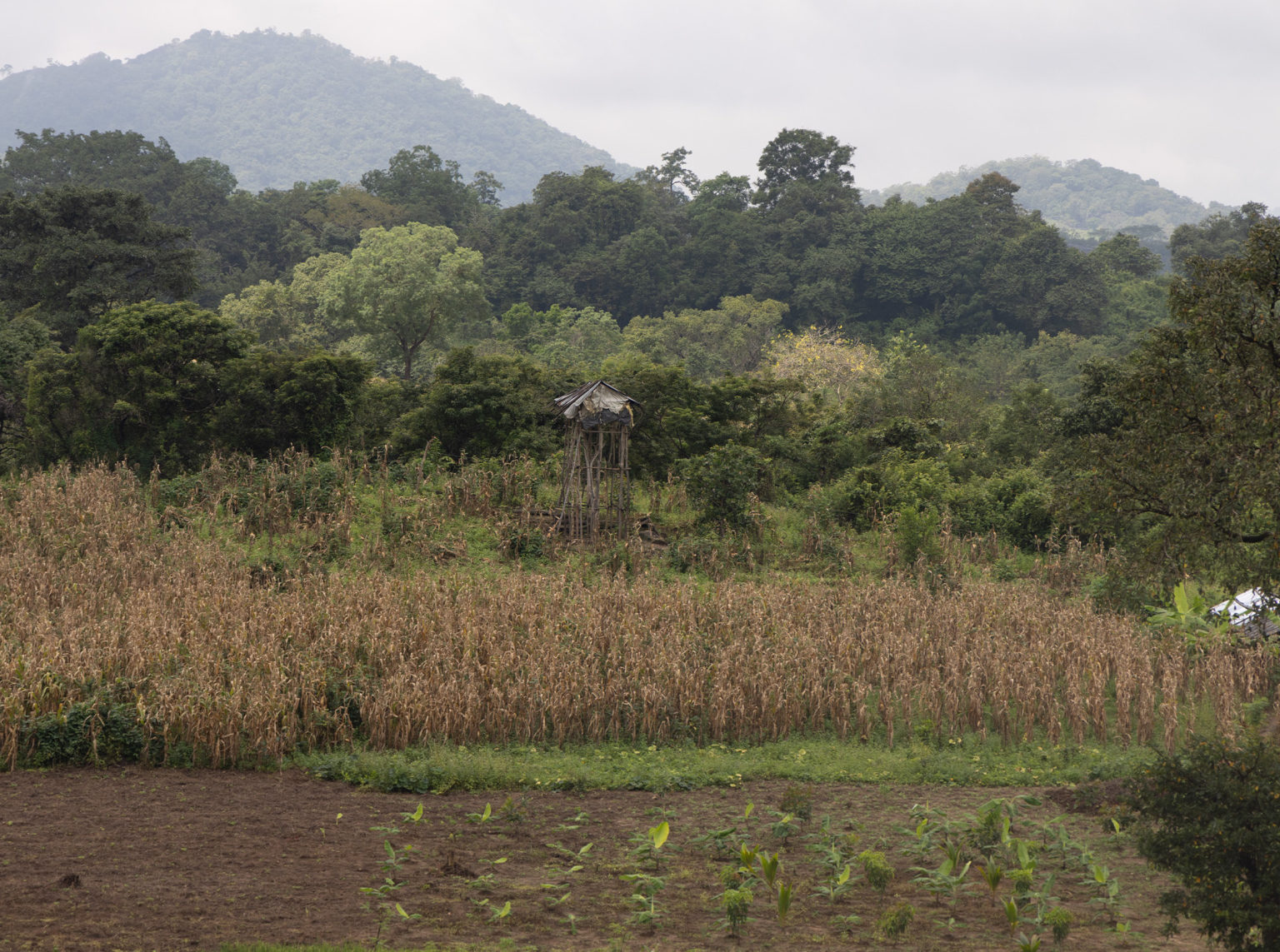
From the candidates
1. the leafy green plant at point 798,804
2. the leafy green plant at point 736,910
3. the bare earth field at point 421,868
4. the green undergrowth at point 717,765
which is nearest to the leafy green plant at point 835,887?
the bare earth field at point 421,868

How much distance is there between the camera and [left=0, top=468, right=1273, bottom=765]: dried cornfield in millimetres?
8258

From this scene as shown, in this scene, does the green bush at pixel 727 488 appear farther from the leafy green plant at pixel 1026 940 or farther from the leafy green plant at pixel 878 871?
the leafy green plant at pixel 1026 940

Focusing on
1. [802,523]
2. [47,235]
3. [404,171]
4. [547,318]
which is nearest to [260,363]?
[802,523]

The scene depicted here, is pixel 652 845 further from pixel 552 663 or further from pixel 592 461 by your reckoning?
pixel 592 461

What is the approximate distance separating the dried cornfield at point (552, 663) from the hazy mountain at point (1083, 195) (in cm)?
14080

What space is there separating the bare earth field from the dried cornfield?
0.81 metres

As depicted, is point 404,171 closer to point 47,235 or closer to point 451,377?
point 47,235

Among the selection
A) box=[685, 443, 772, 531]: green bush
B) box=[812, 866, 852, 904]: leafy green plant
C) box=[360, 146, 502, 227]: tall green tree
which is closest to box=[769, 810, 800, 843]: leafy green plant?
box=[812, 866, 852, 904]: leafy green plant

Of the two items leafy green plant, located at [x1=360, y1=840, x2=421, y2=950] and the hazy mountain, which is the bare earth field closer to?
leafy green plant, located at [x1=360, y1=840, x2=421, y2=950]

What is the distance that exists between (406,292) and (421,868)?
30.6 meters

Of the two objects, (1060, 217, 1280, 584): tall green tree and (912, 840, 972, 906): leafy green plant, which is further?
(1060, 217, 1280, 584): tall green tree

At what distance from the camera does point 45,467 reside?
17.4 m

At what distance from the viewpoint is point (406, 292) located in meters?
34.5

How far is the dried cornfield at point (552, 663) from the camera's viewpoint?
8258mm
